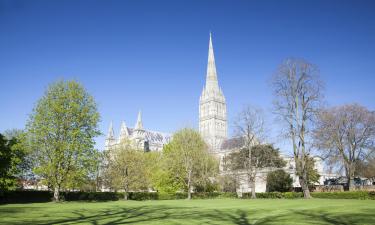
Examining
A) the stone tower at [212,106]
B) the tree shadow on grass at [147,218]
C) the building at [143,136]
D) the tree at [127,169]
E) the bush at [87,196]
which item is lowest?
the bush at [87,196]

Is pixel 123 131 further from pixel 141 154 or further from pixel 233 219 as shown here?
pixel 233 219

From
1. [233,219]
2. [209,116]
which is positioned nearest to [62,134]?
[233,219]

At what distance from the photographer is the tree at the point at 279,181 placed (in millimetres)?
62375

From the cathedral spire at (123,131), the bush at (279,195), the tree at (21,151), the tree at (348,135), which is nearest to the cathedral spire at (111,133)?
the cathedral spire at (123,131)

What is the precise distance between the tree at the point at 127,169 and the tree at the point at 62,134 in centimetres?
1269

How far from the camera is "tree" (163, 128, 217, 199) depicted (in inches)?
2147

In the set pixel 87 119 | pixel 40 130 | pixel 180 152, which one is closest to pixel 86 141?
pixel 87 119

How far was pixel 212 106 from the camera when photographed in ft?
479

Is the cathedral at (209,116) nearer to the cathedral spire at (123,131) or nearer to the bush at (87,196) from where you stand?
the cathedral spire at (123,131)

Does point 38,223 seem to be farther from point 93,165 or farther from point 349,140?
point 349,140

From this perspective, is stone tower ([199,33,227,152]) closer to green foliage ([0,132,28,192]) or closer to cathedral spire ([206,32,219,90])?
cathedral spire ([206,32,219,90])

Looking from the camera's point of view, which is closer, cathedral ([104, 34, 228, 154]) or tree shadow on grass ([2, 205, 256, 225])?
tree shadow on grass ([2, 205, 256, 225])

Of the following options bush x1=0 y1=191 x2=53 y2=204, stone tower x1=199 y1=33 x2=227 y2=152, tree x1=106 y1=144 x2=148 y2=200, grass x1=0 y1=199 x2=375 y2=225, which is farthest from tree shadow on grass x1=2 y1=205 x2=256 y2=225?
stone tower x1=199 y1=33 x2=227 y2=152

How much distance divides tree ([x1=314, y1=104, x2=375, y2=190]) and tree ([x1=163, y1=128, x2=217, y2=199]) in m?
19.6
